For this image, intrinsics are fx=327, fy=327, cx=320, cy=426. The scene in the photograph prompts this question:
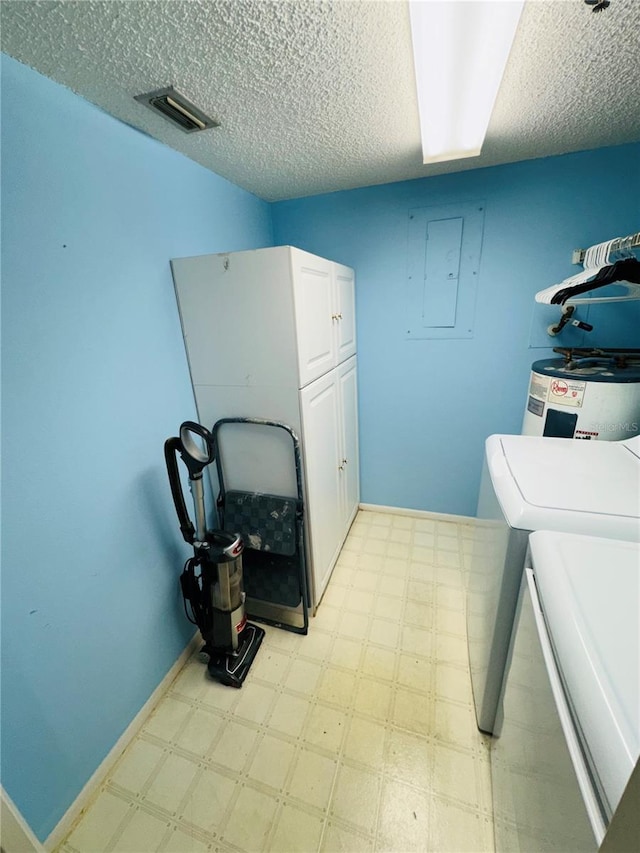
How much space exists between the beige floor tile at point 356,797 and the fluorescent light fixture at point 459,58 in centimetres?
229

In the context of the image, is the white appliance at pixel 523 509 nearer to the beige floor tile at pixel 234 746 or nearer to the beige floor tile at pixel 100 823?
the beige floor tile at pixel 234 746

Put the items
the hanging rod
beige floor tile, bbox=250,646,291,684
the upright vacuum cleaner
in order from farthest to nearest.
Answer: beige floor tile, bbox=250,646,291,684, the upright vacuum cleaner, the hanging rod

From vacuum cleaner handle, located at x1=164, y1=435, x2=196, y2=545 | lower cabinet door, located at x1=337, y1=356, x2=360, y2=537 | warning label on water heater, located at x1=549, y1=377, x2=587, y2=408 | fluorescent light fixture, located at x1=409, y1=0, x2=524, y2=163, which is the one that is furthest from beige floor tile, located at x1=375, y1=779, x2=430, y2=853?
fluorescent light fixture, located at x1=409, y1=0, x2=524, y2=163

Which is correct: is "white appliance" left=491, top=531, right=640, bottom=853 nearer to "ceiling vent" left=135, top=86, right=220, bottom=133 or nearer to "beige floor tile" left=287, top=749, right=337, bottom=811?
"beige floor tile" left=287, top=749, right=337, bottom=811

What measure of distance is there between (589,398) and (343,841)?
1881 millimetres

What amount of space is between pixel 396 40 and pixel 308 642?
2353 millimetres

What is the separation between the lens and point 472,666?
1.47 meters

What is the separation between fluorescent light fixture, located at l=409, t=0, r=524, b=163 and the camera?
30.9 inches

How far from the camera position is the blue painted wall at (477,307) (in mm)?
1757

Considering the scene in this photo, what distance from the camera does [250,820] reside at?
43.2 inches

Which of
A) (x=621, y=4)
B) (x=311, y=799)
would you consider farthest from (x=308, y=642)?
(x=621, y=4)

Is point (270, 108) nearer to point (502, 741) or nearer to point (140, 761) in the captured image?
point (502, 741)

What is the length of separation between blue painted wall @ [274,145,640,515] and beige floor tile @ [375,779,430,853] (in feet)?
5.47

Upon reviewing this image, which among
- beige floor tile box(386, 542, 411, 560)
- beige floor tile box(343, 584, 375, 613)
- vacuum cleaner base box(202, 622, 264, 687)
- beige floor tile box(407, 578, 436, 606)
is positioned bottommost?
beige floor tile box(407, 578, 436, 606)
